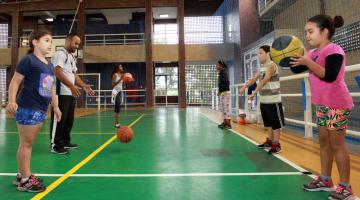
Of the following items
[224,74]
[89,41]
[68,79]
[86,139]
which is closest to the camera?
[68,79]

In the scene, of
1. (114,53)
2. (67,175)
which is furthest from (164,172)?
(114,53)

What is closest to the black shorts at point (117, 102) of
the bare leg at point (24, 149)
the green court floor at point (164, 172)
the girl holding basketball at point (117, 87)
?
the girl holding basketball at point (117, 87)

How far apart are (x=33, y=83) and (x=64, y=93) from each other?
5.99ft

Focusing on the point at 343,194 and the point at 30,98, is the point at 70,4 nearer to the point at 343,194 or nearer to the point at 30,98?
the point at 30,98

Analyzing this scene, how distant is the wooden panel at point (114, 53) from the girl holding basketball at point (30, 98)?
17.0m

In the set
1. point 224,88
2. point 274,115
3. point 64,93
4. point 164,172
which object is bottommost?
point 164,172

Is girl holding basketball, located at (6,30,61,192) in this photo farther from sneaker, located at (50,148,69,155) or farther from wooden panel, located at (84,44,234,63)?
wooden panel, located at (84,44,234,63)

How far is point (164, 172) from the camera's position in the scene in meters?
3.24

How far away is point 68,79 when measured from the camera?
429 cm

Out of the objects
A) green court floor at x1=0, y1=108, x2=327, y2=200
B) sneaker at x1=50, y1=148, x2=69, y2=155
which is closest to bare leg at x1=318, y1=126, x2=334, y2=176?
green court floor at x1=0, y1=108, x2=327, y2=200

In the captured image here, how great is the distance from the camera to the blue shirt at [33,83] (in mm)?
2709

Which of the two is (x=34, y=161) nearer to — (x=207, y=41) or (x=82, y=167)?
(x=82, y=167)

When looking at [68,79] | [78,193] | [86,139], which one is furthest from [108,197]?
[86,139]

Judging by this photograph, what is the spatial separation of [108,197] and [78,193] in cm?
30
